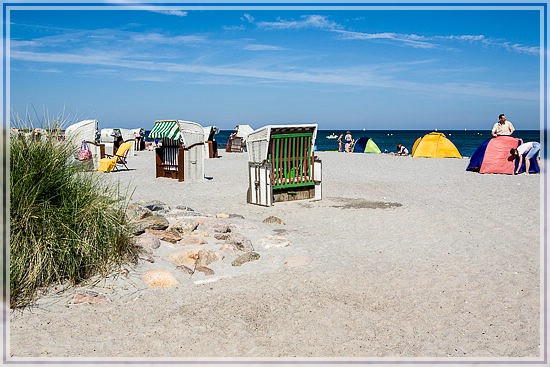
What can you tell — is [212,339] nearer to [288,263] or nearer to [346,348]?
[346,348]

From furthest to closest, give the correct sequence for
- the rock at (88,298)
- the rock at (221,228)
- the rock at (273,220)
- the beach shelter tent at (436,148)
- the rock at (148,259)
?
the beach shelter tent at (436,148) → the rock at (273,220) → the rock at (221,228) → the rock at (148,259) → the rock at (88,298)

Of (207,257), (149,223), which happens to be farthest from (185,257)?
(149,223)

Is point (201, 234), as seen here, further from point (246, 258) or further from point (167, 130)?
point (167, 130)

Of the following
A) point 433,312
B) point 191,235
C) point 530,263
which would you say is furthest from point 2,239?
point 530,263

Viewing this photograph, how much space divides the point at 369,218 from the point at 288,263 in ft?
10.3

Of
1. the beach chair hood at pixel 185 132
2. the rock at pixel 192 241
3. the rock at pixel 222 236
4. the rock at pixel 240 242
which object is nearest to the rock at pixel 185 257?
the rock at pixel 192 241

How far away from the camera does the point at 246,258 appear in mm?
6098

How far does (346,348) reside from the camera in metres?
4.04

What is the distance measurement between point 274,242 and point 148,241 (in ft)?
5.00

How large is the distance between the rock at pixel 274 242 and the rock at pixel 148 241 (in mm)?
1284

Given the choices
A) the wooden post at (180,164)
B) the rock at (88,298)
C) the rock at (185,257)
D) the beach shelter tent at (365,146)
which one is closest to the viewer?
the rock at (88,298)

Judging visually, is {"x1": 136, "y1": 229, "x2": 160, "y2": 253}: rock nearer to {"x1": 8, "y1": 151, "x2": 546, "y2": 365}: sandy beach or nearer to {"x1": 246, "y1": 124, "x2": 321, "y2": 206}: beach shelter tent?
{"x1": 8, "y1": 151, "x2": 546, "y2": 365}: sandy beach

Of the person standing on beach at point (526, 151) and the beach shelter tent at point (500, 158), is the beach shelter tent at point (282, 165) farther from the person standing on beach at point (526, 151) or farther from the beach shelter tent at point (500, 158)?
the person standing on beach at point (526, 151)

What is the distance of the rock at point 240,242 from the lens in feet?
21.3
